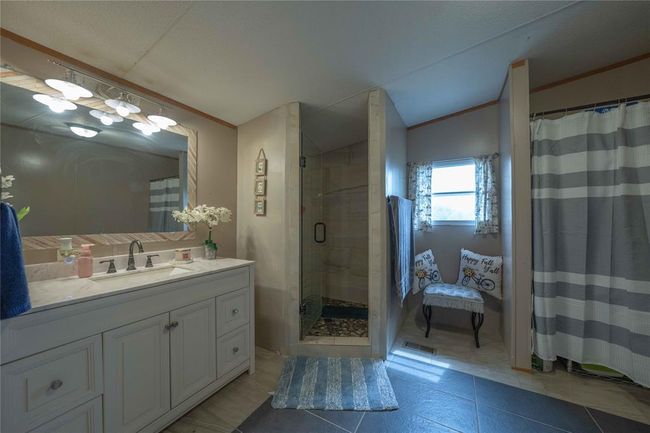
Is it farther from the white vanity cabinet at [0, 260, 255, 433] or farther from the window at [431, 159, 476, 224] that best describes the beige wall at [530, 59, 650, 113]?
the white vanity cabinet at [0, 260, 255, 433]

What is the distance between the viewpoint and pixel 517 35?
152 cm

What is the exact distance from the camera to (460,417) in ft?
4.76

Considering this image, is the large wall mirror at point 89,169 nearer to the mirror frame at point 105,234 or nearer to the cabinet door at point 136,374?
the mirror frame at point 105,234

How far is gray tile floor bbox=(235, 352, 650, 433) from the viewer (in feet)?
4.48

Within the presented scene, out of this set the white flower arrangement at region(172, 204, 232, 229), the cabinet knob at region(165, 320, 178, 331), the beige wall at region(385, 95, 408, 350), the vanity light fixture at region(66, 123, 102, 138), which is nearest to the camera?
the cabinet knob at region(165, 320, 178, 331)

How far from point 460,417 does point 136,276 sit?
2274mm

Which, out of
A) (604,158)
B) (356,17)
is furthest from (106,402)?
(604,158)

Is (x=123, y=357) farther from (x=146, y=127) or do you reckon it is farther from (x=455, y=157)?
(x=455, y=157)

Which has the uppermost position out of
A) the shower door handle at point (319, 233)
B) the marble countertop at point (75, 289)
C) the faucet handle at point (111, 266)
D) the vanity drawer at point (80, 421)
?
the shower door handle at point (319, 233)

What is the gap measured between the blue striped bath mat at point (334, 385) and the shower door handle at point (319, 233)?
4.35 feet

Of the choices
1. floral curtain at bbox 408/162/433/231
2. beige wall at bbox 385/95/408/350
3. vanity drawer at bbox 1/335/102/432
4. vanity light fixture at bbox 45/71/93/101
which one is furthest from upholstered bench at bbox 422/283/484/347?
vanity light fixture at bbox 45/71/93/101

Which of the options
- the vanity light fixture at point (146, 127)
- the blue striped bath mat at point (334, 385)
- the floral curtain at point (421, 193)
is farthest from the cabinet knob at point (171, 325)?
the floral curtain at point (421, 193)

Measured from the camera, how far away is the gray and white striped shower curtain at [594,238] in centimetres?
157

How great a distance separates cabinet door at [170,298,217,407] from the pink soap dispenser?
0.60 metres
